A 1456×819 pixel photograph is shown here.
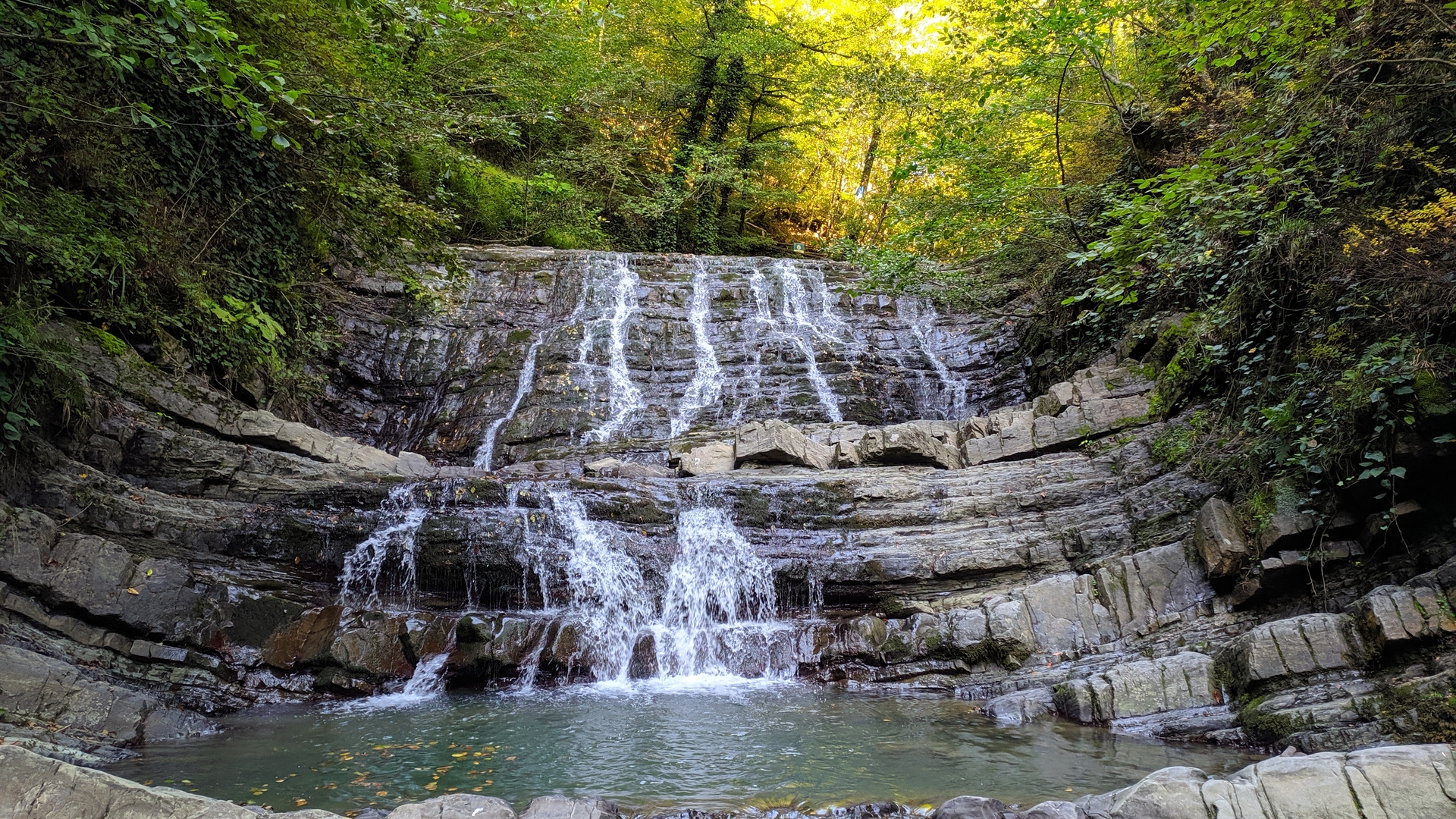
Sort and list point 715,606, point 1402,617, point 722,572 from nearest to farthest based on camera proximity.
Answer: point 1402,617
point 715,606
point 722,572

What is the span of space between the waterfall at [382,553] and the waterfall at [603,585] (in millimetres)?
1848

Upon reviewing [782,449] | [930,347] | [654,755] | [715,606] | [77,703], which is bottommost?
[654,755]

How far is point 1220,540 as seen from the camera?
295 inches

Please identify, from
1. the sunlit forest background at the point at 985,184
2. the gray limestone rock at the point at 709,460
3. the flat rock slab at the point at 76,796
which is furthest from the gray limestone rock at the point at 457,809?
the gray limestone rock at the point at 709,460

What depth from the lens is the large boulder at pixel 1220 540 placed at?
24.2 ft

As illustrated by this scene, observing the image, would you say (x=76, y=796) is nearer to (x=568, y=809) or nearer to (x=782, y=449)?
(x=568, y=809)

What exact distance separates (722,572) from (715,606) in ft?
1.54

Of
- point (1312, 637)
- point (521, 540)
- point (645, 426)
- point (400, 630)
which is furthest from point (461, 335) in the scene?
point (1312, 637)

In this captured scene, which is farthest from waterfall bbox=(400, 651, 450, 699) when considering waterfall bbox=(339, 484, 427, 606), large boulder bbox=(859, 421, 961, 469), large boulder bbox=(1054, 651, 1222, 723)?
large boulder bbox=(859, 421, 961, 469)

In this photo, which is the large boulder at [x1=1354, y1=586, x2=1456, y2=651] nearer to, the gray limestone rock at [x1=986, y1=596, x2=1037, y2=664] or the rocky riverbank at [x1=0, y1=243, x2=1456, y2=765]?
the rocky riverbank at [x1=0, y1=243, x2=1456, y2=765]

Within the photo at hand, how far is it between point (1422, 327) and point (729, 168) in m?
21.2

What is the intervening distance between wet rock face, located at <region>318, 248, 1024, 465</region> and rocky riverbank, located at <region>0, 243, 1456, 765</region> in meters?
1.25

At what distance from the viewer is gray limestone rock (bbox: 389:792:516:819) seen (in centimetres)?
394

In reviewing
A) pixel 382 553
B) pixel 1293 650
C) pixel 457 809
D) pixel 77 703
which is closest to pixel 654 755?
pixel 457 809
